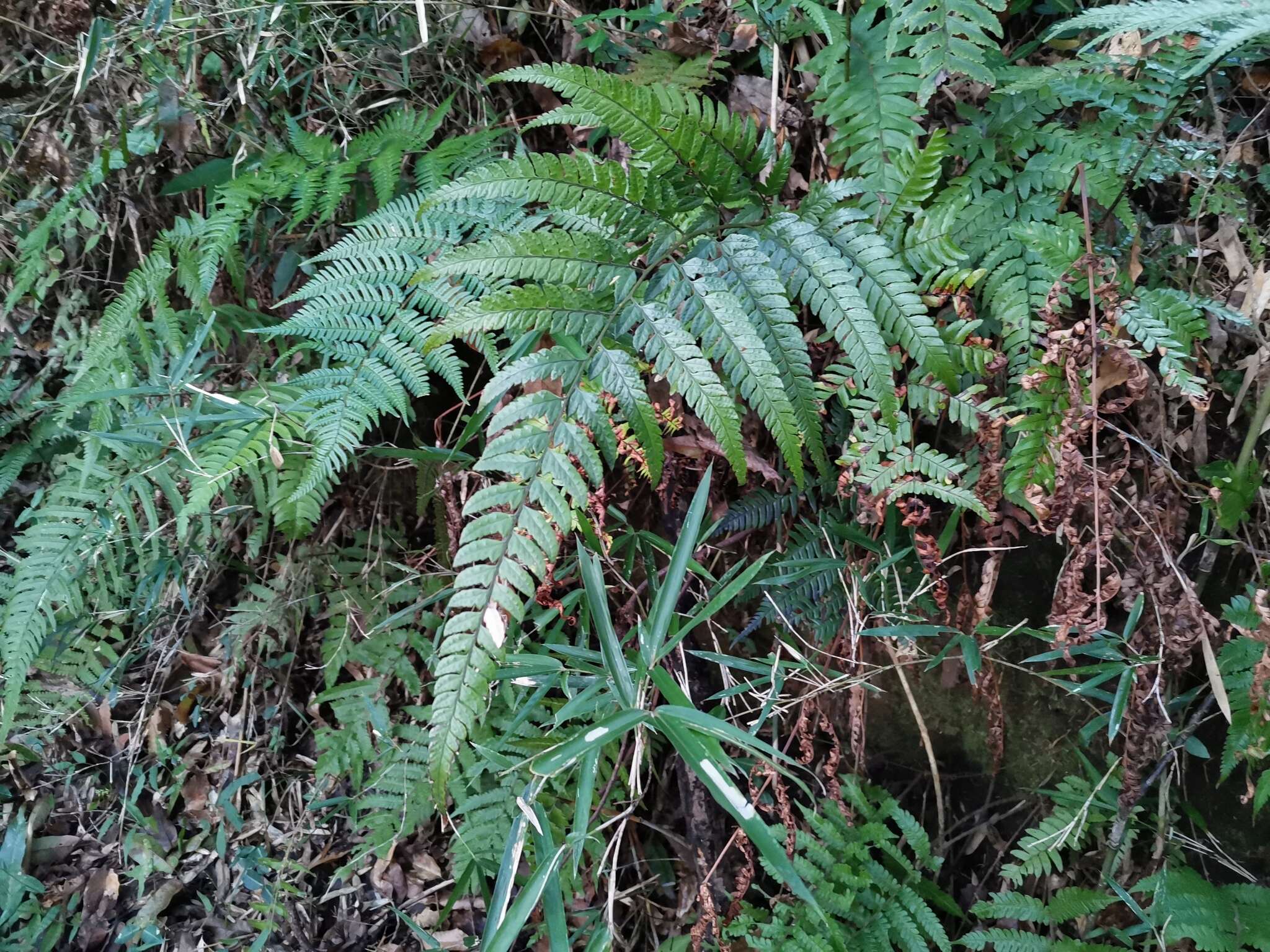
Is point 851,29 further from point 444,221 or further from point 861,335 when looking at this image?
point 444,221

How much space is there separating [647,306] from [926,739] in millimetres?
1307

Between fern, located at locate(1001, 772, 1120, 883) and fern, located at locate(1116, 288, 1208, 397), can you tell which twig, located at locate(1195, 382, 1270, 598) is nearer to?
fern, located at locate(1116, 288, 1208, 397)

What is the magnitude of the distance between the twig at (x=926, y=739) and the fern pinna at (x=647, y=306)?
28.5 inches

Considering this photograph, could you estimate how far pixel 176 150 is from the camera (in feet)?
7.45

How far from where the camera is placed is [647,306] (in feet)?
4.80

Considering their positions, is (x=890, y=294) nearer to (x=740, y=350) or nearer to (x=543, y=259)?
(x=740, y=350)

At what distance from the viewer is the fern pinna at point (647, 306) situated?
135 cm

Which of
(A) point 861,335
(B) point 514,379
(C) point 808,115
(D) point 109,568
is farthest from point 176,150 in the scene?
(A) point 861,335

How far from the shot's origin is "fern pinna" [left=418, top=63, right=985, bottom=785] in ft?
4.42

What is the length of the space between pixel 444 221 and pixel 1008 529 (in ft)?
5.14

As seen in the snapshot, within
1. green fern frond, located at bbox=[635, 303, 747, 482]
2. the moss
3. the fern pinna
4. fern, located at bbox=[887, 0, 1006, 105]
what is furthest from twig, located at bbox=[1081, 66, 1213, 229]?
the moss

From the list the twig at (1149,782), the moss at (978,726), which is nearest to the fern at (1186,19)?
the twig at (1149,782)

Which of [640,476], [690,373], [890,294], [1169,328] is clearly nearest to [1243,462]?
[1169,328]

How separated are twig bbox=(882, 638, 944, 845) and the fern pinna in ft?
2.37
